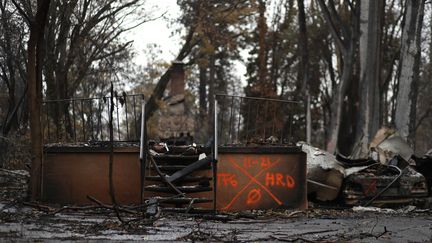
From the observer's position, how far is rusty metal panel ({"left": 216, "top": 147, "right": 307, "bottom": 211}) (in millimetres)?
14828

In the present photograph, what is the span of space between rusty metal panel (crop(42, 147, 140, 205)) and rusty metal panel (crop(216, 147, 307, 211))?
1.89 m

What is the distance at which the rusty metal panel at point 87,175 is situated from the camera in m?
14.9

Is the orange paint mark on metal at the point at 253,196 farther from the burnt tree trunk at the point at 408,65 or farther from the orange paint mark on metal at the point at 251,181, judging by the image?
the burnt tree trunk at the point at 408,65

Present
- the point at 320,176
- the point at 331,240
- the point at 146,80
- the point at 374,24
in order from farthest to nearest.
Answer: the point at 146,80 < the point at 374,24 < the point at 320,176 < the point at 331,240

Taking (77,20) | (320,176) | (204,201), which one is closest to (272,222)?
(204,201)

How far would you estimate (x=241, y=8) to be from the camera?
36.6 metres

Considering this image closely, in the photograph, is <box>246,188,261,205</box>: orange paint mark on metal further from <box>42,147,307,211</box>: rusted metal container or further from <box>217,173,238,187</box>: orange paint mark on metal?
<box>217,173,238,187</box>: orange paint mark on metal

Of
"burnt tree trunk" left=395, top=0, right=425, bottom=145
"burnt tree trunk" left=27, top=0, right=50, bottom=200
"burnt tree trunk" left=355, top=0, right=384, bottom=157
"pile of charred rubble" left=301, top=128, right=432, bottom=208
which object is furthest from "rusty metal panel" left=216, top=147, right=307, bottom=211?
"burnt tree trunk" left=355, top=0, right=384, bottom=157

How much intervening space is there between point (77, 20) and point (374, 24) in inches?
438

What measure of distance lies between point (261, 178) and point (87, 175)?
375 centimetres

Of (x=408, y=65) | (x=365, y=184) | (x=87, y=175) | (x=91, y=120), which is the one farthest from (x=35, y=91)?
(x=408, y=65)

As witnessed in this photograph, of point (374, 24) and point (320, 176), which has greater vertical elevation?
point (374, 24)

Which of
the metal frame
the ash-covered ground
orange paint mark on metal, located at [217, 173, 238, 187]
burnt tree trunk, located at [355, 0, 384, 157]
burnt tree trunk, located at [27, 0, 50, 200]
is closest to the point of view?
the ash-covered ground

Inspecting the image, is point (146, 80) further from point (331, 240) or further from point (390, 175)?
point (331, 240)
